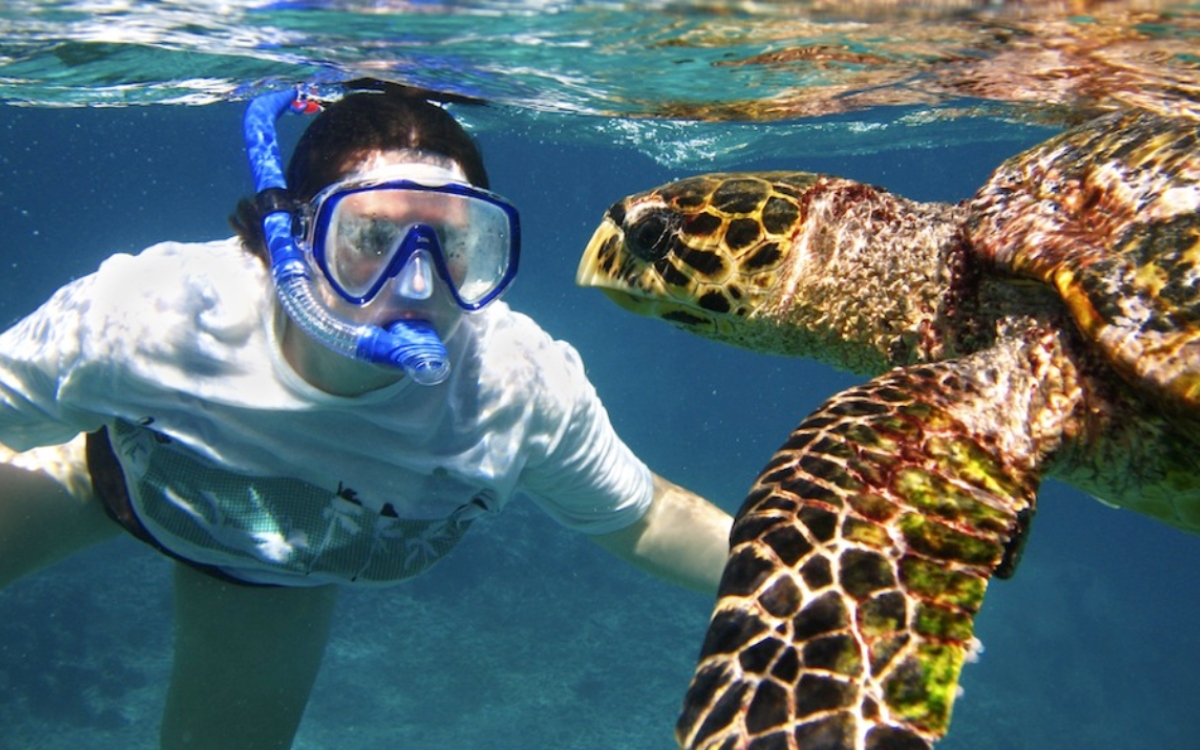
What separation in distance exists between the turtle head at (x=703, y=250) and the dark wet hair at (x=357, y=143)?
1.68ft

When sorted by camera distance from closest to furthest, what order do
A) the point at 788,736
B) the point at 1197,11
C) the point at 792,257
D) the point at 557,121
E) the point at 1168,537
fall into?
the point at 788,736 → the point at 792,257 → the point at 1197,11 → the point at 557,121 → the point at 1168,537

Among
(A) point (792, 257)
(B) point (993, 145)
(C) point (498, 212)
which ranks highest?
(C) point (498, 212)

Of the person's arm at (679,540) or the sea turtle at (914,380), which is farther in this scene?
the person's arm at (679,540)

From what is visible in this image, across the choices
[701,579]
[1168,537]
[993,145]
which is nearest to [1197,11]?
[701,579]

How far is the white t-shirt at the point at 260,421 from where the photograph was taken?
2.17 meters

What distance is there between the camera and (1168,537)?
35.8 m

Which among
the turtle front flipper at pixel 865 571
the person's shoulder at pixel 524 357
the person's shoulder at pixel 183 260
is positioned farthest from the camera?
the person's shoulder at pixel 524 357

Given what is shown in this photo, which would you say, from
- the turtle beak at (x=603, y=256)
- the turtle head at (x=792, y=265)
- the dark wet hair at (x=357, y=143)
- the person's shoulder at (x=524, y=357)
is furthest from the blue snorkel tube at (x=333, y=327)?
the turtle head at (x=792, y=265)

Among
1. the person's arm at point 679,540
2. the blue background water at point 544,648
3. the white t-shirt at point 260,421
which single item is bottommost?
the blue background water at point 544,648

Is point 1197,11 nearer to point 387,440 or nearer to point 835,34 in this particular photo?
point 835,34

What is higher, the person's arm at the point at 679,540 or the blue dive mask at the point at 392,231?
the blue dive mask at the point at 392,231

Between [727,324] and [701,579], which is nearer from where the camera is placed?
[727,324]

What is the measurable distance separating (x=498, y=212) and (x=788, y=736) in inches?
67.0

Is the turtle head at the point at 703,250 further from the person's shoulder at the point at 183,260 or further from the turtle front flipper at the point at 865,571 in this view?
the person's shoulder at the point at 183,260
